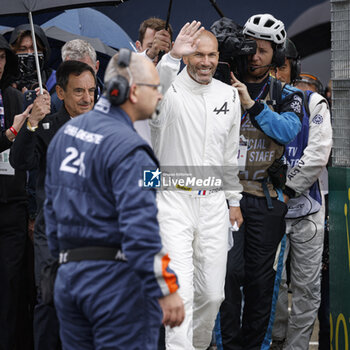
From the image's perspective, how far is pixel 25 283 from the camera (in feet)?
19.0

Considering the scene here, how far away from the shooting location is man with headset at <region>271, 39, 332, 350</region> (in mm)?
6012

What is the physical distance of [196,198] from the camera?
5027 millimetres

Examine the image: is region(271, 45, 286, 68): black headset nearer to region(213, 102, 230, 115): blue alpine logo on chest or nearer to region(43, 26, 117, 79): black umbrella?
region(213, 102, 230, 115): blue alpine logo on chest

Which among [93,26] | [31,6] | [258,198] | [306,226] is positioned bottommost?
[306,226]

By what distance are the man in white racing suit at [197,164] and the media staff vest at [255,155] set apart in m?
0.30

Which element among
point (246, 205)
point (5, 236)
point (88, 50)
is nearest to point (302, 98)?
point (246, 205)

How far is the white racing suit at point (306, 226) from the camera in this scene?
19.7 feet

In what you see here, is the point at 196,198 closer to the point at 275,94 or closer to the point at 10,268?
the point at 275,94

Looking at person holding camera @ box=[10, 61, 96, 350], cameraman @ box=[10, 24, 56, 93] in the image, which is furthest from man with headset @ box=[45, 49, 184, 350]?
cameraman @ box=[10, 24, 56, 93]

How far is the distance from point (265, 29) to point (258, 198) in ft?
4.12

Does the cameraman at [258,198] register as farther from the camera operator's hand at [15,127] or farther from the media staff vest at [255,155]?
the camera operator's hand at [15,127]

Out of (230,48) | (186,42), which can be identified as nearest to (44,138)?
(186,42)

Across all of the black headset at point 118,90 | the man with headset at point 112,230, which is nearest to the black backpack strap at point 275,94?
the man with headset at point 112,230

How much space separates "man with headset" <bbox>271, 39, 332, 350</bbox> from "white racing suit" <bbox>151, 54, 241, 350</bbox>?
1.05m
